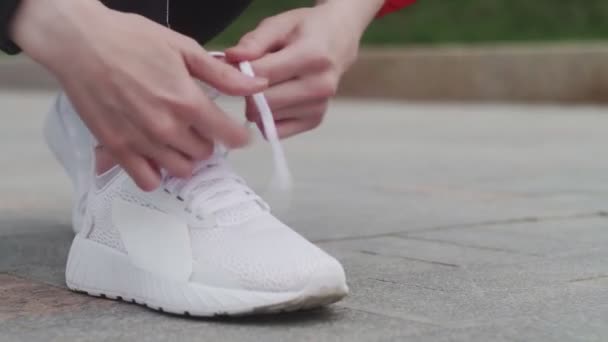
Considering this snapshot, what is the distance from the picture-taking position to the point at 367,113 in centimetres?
637

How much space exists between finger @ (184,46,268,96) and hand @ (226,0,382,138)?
0.06 metres

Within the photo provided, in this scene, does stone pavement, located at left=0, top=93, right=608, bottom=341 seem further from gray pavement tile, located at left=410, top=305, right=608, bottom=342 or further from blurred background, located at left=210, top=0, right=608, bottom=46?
blurred background, located at left=210, top=0, right=608, bottom=46

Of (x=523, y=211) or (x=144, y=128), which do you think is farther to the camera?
(x=523, y=211)

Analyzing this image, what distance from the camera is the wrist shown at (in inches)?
46.2

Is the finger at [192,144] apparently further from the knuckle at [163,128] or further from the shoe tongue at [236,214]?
the shoe tongue at [236,214]

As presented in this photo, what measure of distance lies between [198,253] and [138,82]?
0.86 ft

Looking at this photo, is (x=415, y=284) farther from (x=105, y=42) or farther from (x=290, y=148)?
(x=290, y=148)

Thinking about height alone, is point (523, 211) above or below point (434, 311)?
below

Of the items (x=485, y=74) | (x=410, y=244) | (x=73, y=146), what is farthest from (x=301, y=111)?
(x=485, y=74)

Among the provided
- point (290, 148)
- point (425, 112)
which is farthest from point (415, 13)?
point (290, 148)

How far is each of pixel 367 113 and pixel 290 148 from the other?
247 cm

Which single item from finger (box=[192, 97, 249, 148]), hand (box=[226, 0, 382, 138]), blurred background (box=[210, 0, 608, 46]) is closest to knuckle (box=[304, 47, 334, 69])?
hand (box=[226, 0, 382, 138])

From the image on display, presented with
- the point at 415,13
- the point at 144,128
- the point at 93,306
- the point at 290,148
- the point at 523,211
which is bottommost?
the point at 415,13

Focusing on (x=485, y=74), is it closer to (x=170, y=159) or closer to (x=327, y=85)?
(x=327, y=85)
